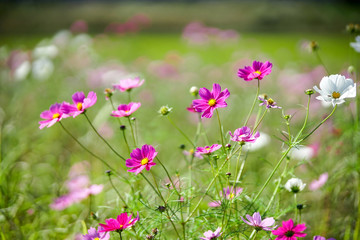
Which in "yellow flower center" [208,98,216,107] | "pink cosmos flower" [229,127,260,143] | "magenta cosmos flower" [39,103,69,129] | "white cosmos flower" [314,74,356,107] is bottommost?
"magenta cosmos flower" [39,103,69,129]

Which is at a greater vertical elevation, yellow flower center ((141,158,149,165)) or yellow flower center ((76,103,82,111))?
yellow flower center ((76,103,82,111))

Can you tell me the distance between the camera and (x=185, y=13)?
10.3m

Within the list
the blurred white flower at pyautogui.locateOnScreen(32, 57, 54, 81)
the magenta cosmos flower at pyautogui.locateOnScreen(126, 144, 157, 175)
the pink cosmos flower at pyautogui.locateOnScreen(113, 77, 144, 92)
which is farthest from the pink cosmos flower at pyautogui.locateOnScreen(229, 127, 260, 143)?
the blurred white flower at pyautogui.locateOnScreen(32, 57, 54, 81)

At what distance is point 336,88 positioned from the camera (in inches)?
22.3

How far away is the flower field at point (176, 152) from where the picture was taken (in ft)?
1.87

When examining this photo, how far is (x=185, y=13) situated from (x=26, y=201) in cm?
1004

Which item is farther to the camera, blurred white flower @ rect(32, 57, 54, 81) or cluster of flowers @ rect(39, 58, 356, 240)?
blurred white flower @ rect(32, 57, 54, 81)

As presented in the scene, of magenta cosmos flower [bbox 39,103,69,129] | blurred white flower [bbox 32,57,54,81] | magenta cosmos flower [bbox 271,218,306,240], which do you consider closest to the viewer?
magenta cosmos flower [bbox 271,218,306,240]

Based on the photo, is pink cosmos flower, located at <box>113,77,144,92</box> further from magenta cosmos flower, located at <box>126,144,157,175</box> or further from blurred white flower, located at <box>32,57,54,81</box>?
blurred white flower, located at <box>32,57,54,81</box>

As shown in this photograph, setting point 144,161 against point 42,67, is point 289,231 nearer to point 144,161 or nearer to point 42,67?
point 144,161

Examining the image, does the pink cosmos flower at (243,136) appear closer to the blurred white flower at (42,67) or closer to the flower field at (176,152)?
the flower field at (176,152)

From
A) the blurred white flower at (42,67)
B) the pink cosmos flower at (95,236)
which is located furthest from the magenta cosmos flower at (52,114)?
the blurred white flower at (42,67)

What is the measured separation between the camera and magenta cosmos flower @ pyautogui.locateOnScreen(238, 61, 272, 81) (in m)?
0.56

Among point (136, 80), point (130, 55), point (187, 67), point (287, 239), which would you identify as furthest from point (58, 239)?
point (130, 55)
